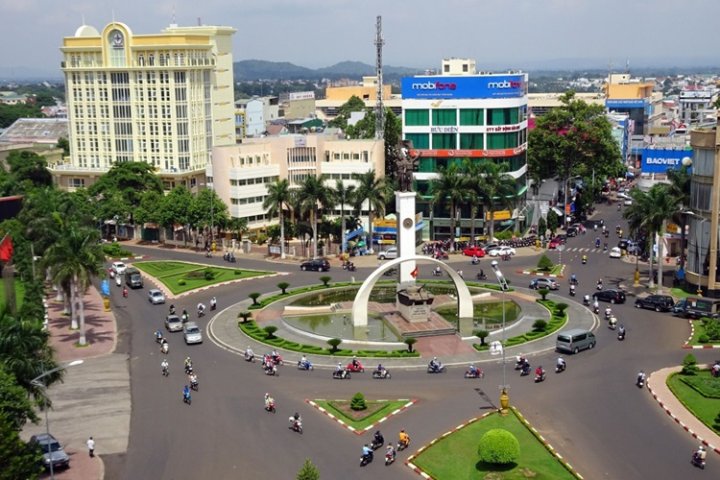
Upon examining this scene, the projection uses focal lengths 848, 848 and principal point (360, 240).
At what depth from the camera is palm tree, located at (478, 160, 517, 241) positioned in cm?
11131

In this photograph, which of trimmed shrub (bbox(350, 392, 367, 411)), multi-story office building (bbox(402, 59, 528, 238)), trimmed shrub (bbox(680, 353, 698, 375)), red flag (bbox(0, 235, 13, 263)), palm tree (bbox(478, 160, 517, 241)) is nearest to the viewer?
trimmed shrub (bbox(350, 392, 367, 411))

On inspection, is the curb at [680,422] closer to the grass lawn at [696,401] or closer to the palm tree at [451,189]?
the grass lawn at [696,401]

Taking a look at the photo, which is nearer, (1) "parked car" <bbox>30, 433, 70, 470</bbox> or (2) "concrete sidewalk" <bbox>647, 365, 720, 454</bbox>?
(1) "parked car" <bbox>30, 433, 70, 470</bbox>

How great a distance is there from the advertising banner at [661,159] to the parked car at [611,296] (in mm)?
55286

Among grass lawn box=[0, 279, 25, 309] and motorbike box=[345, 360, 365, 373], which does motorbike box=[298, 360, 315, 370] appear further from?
grass lawn box=[0, 279, 25, 309]

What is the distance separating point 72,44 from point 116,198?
37655 mm

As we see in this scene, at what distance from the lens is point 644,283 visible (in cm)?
9156

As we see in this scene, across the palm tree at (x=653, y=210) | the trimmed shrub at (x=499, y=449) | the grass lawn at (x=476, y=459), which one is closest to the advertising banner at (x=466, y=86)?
the palm tree at (x=653, y=210)

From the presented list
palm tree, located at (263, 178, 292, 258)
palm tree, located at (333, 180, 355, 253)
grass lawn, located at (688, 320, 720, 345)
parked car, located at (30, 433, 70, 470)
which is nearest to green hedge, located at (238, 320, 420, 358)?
grass lawn, located at (688, 320, 720, 345)

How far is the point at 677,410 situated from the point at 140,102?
109123 millimetres

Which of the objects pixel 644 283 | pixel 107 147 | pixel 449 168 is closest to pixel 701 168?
pixel 644 283

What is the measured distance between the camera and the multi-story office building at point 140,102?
13912cm

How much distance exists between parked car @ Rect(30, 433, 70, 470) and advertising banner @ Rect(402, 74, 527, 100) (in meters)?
83.4

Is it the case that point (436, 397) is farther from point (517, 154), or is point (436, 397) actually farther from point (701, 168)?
point (517, 154)
